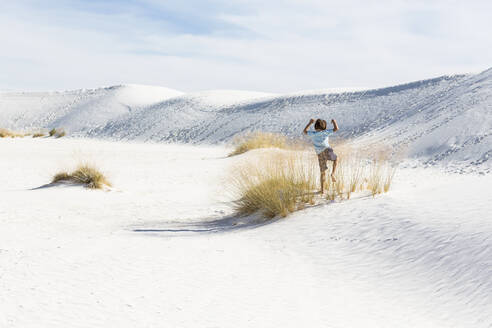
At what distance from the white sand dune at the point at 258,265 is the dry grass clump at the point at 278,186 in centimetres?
28

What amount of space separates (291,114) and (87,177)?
21686mm

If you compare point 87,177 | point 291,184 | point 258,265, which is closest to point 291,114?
point 87,177

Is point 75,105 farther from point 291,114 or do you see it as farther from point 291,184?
point 291,184

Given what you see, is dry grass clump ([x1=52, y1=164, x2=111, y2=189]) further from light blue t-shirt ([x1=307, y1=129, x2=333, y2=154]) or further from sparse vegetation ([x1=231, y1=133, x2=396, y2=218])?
light blue t-shirt ([x1=307, y1=129, x2=333, y2=154])

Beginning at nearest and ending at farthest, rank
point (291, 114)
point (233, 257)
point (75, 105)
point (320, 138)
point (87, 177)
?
point (233, 257), point (320, 138), point (87, 177), point (291, 114), point (75, 105)

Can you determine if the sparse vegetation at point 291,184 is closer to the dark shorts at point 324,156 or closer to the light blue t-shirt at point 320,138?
the dark shorts at point 324,156

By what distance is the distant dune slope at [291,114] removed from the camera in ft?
46.3

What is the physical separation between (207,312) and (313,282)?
42.3 inches

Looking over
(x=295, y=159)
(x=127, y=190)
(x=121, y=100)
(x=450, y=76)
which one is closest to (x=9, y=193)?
(x=127, y=190)

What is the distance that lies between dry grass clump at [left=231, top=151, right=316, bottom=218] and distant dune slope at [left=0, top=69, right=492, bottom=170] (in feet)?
10.9

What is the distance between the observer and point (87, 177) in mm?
9102

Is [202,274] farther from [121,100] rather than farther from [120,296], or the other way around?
[121,100]

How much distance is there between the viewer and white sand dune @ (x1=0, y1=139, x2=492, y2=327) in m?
3.15

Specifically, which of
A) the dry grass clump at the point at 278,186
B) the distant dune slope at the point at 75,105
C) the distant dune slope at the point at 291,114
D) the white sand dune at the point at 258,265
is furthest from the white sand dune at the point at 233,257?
the distant dune slope at the point at 75,105
